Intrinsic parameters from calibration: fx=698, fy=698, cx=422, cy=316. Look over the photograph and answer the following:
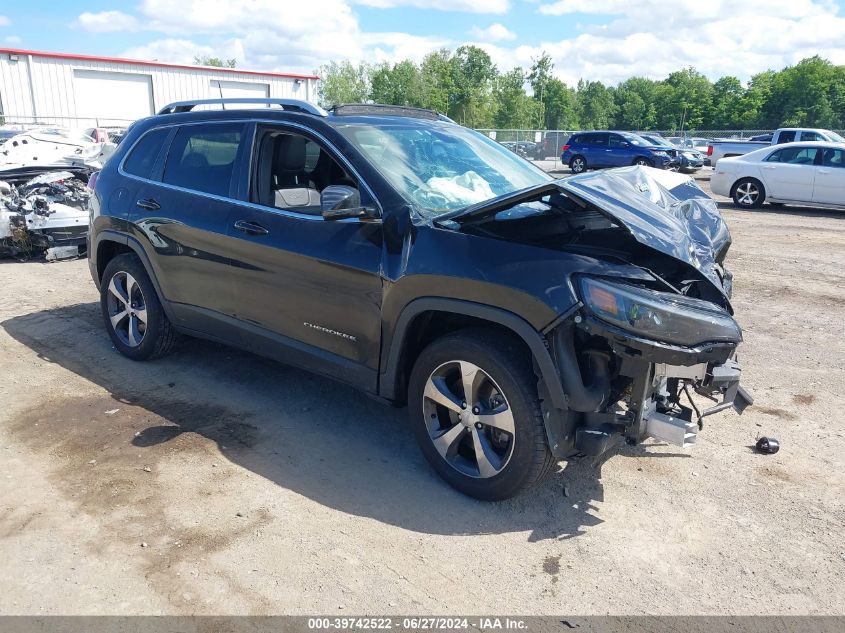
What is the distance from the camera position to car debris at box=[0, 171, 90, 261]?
9.41m

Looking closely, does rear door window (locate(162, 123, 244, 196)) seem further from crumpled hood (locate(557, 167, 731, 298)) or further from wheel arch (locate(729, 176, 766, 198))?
wheel arch (locate(729, 176, 766, 198))

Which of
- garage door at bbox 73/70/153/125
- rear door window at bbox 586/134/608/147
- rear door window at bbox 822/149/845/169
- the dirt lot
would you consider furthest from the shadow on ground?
garage door at bbox 73/70/153/125

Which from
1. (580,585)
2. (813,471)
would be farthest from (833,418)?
(580,585)

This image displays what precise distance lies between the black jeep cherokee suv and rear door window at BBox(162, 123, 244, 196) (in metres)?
0.02

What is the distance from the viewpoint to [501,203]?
339 cm

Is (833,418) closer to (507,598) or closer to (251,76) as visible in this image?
(507,598)

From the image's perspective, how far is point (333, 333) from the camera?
4.00m

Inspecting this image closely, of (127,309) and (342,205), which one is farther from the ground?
(342,205)

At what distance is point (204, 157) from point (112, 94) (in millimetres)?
37425

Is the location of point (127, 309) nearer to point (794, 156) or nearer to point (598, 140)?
point (794, 156)

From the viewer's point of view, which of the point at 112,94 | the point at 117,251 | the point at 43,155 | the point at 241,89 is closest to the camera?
the point at 117,251

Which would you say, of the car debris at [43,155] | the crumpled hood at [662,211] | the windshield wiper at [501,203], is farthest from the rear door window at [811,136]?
the windshield wiper at [501,203]

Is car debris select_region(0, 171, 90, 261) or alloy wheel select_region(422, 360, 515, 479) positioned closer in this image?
alloy wheel select_region(422, 360, 515, 479)

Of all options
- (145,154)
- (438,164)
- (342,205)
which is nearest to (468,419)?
(342,205)
